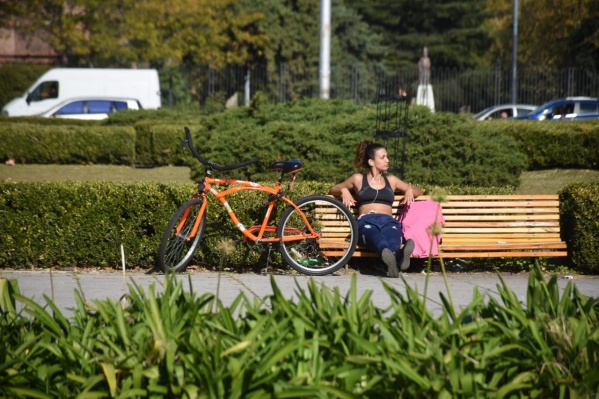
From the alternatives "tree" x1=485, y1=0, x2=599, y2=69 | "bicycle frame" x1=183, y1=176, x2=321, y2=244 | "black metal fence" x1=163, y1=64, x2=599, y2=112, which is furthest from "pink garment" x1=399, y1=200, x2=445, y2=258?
"tree" x1=485, y1=0, x2=599, y2=69

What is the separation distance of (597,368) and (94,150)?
17.9 m

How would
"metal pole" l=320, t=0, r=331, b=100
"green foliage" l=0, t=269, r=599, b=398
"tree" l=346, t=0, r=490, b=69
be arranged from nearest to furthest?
"green foliage" l=0, t=269, r=599, b=398 → "metal pole" l=320, t=0, r=331, b=100 → "tree" l=346, t=0, r=490, b=69

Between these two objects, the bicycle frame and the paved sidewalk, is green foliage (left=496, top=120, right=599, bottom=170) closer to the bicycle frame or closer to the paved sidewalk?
the paved sidewalk

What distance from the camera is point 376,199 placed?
8773mm

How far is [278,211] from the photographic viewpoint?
28.6ft

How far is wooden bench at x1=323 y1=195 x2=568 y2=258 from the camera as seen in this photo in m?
9.01

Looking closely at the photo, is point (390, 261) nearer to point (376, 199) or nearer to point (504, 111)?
point (376, 199)

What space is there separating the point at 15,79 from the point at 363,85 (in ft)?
57.6

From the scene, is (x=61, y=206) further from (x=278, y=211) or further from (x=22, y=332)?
(x=22, y=332)

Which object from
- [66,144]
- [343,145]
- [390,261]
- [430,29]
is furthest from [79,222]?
[430,29]

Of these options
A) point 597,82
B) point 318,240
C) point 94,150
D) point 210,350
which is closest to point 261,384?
point 210,350

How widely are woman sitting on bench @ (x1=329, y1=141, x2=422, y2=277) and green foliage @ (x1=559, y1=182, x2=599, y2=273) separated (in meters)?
1.51

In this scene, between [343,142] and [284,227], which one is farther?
[343,142]

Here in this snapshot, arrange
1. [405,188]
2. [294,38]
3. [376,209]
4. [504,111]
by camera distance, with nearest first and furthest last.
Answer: [376,209]
[405,188]
[504,111]
[294,38]
